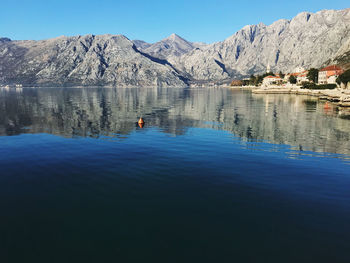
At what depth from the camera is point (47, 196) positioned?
1912 cm

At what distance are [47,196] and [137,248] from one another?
34.8 ft

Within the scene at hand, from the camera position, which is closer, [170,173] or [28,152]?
[170,173]

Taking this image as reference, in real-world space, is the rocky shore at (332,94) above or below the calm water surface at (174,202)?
above

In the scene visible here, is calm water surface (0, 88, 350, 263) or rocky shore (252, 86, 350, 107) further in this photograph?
rocky shore (252, 86, 350, 107)

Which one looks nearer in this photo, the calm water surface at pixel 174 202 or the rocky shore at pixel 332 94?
the calm water surface at pixel 174 202

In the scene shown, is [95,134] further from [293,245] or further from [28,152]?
[293,245]

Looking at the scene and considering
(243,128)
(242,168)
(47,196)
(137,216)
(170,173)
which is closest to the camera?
(137,216)

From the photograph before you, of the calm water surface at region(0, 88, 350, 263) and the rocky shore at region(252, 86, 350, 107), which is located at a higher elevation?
the rocky shore at region(252, 86, 350, 107)

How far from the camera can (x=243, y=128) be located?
2002 inches

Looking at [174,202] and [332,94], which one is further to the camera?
[332,94]

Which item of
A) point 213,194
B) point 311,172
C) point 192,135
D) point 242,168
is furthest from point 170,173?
point 192,135

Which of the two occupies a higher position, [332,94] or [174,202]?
[332,94]

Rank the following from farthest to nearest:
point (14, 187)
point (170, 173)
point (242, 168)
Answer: point (242, 168)
point (170, 173)
point (14, 187)

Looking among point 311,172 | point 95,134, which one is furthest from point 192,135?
point 311,172
